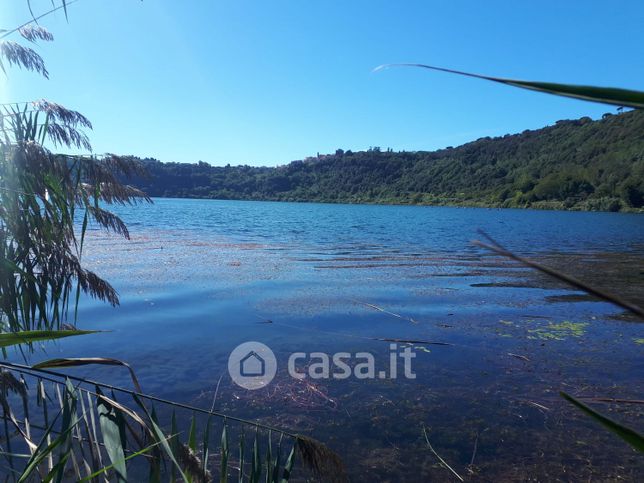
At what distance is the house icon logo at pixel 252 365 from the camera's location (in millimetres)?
6609

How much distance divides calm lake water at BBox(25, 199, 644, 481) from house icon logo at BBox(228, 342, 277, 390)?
15cm

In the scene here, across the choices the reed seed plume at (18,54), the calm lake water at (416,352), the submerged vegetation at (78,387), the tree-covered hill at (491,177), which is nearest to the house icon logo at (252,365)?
the calm lake water at (416,352)

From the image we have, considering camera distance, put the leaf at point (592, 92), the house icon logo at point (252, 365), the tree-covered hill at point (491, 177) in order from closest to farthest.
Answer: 1. the leaf at point (592, 92)
2. the house icon logo at point (252, 365)
3. the tree-covered hill at point (491, 177)

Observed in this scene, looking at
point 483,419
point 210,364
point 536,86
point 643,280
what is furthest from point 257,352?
point 643,280

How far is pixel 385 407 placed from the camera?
5.79 m

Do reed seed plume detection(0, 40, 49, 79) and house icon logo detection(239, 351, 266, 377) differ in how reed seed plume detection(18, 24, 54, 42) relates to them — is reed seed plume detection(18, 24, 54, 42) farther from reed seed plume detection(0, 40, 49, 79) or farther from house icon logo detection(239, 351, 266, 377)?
house icon logo detection(239, 351, 266, 377)

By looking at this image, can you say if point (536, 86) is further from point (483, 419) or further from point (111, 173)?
point (483, 419)

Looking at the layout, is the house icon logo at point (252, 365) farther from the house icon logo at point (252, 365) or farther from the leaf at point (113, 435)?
the leaf at point (113, 435)

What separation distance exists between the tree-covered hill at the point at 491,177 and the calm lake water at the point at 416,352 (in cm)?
8394

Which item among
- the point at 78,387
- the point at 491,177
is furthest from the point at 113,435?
the point at 491,177

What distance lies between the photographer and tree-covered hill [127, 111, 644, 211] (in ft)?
370

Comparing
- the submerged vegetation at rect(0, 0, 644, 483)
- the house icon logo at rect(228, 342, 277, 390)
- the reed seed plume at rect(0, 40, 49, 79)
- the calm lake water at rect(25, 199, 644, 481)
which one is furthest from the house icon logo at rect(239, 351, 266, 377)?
the reed seed plume at rect(0, 40, 49, 79)

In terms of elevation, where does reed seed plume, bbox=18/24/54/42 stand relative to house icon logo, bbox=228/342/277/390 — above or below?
above

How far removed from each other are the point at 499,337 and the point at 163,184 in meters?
125
